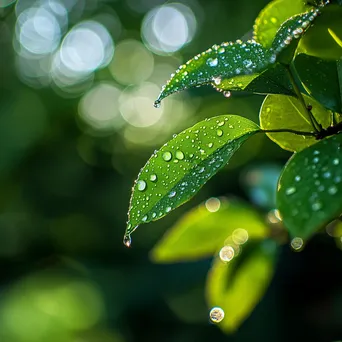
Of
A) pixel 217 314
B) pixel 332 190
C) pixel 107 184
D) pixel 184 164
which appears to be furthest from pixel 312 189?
pixel 107 184

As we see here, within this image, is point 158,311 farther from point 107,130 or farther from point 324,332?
point 107,130

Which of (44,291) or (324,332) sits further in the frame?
(44,291)

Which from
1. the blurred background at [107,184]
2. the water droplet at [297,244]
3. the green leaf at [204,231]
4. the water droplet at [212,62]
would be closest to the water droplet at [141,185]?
the water droplet at [212,62]

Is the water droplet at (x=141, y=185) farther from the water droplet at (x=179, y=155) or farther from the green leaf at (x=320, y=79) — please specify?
the green leaf at (x=320, y=79)

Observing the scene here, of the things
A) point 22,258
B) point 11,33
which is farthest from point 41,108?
point 22,258

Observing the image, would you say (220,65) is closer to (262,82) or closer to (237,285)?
(262,82)

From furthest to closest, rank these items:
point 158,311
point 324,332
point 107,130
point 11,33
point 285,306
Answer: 1. point 11,33
2. point 107,130
3. point 158,311
4. point 285,306
5. point 324,332

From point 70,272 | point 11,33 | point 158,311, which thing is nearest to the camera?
point 158,311
